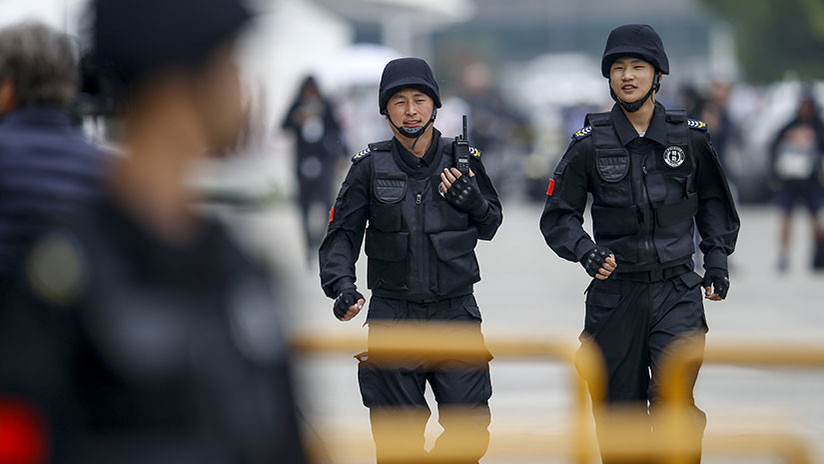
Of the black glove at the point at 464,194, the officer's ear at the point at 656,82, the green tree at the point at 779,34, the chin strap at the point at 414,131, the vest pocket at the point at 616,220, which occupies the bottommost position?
the vest pocket at the point at 616,220

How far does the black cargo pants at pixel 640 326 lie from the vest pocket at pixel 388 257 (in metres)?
0.81

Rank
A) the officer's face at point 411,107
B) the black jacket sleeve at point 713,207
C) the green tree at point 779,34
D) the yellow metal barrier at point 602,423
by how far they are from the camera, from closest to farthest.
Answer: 1. the yellow metal barrier at point 602,423
2. the officer's face at point 411,107
3. the black jacket sleeve at point 713,207
4. the green tree at point 779,34

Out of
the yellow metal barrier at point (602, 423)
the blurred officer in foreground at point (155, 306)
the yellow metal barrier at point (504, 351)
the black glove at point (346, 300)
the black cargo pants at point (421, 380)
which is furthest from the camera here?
the black glove at point (346, 300)

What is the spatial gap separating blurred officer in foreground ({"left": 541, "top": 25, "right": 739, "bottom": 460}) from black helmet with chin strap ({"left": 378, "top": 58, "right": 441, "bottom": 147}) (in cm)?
66

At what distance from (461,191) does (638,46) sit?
93cm

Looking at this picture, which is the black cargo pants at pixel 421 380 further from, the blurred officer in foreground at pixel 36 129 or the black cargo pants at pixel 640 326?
the blurred officer in foreground at pixel 36 129

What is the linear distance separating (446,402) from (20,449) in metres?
3.55

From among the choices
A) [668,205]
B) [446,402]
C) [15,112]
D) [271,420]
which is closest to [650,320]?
[668,205]

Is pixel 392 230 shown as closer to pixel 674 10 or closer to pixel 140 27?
pixel 140 27

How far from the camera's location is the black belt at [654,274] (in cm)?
562

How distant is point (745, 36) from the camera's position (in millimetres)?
37656

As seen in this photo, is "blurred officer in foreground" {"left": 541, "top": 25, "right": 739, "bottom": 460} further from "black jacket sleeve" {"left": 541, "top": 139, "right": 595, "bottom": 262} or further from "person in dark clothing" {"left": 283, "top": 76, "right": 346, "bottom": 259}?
"person in dark clothing" {"left": 283, "top": 76, "right": 346, "bottom": 259}

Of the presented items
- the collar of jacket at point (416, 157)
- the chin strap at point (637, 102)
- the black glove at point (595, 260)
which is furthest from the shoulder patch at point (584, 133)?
the collar of jacket at point (416, 157)

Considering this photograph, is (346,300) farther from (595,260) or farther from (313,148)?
(313,148)
